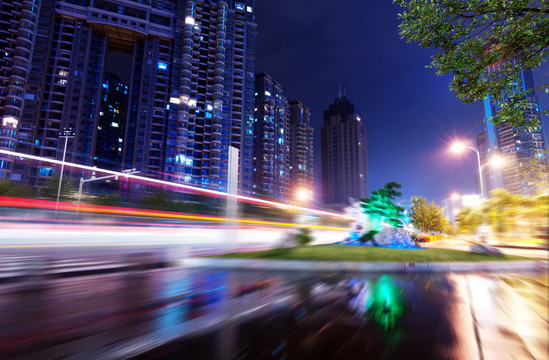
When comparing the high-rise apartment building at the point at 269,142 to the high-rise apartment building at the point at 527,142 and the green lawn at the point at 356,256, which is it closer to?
the high-rise apartment building at the point at 527,142

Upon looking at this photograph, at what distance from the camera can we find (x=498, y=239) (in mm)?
18875

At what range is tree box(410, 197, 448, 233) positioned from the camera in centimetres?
4819

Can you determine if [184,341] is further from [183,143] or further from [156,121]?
[156,121]

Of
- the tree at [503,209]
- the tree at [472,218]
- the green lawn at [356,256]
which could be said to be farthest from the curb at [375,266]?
the tree at [472,218]

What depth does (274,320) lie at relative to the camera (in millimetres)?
4340

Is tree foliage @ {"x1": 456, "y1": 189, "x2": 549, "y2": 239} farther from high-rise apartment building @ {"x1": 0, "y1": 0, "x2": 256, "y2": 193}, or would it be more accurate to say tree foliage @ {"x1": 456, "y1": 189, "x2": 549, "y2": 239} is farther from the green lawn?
high-rise apartment building @ {"x1": 0, "y1": 0, "x2": 256, "y2": 193}

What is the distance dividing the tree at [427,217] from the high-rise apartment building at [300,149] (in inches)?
3775

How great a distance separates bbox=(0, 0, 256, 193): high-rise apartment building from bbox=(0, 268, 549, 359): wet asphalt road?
68.6m

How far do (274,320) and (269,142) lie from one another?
11554 cm

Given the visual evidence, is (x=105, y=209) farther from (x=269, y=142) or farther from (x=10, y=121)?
(x=269, y=142)

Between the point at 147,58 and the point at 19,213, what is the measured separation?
81518 millimetres

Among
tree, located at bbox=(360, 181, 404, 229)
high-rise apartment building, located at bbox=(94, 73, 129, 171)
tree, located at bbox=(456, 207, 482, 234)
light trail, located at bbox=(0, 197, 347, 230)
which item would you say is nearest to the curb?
light trail, located at bbox=(0, 197, 347, 230)

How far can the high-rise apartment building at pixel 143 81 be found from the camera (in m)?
66.6

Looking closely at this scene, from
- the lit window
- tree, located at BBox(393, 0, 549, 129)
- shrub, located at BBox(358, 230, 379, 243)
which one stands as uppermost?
the lit window
